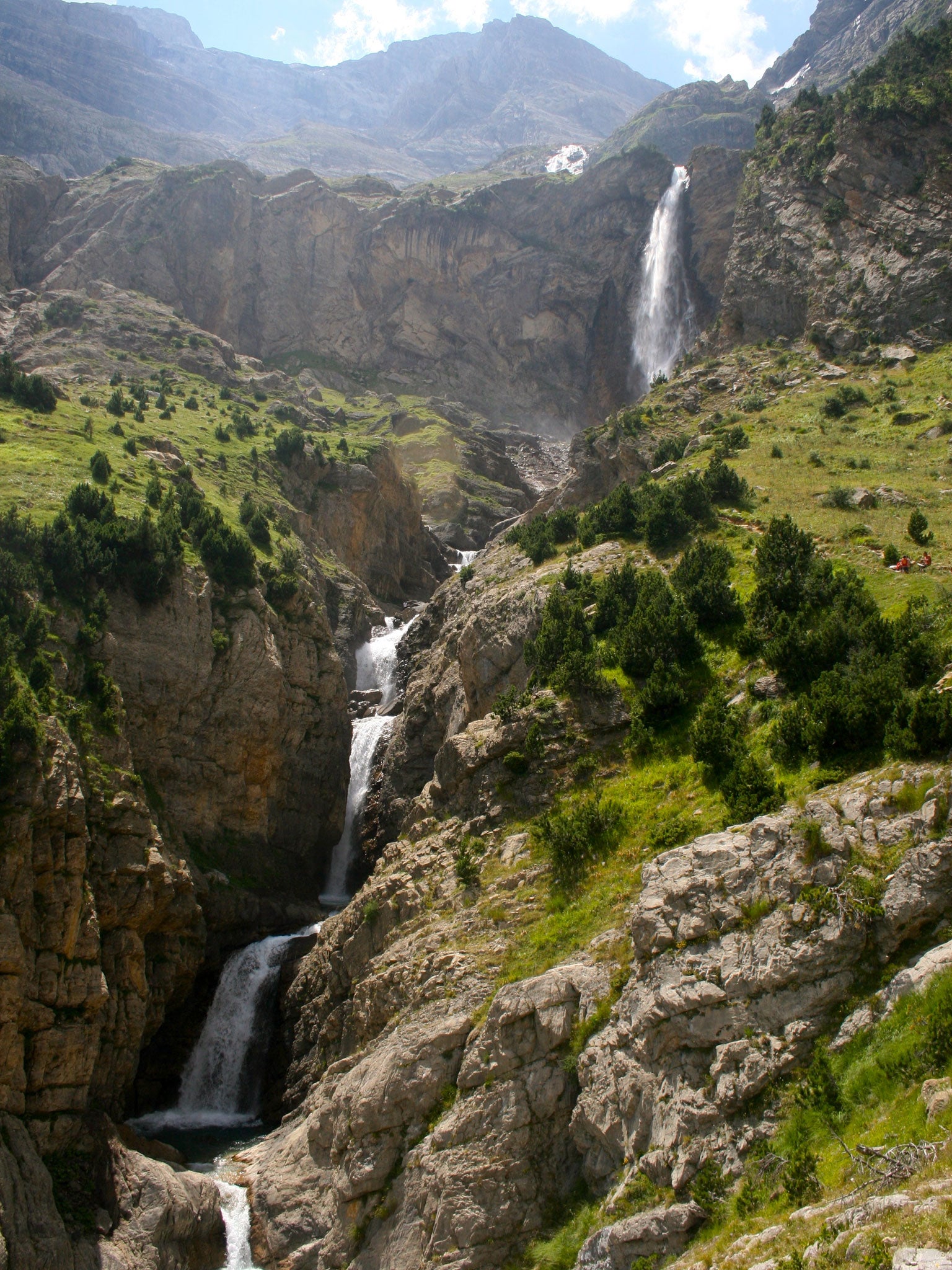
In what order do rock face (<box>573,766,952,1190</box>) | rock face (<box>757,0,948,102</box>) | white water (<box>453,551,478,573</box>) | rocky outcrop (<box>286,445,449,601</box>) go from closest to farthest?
rock face (<box>573,766,952,1190</box>)
rocky outcrop (<box>286,445,449,601</box>)
white water (<box>453,551,478,573</box>)
rock face (<box>757,0,948,102</box>)

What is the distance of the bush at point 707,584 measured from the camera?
90.8 ft

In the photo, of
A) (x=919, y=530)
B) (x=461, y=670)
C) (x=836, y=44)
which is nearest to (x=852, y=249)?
(x=919, y=530)

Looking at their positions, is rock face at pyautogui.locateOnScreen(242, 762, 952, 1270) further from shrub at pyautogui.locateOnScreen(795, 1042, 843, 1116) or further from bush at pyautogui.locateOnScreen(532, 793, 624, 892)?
bush at pyautogui.locateOnScreen(532, 793, 624, 892)

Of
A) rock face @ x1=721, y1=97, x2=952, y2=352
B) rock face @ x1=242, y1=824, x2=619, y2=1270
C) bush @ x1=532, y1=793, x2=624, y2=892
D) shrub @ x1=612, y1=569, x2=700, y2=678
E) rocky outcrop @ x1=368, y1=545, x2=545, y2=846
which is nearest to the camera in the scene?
rock face @ x1=242, y1=824, x2=619, y2=1270

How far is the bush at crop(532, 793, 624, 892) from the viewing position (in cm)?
2130

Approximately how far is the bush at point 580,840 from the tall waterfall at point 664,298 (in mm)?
80053

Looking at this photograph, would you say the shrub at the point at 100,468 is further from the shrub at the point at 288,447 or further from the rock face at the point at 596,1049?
the rock face at the point at 596,1049

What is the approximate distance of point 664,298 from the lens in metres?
100

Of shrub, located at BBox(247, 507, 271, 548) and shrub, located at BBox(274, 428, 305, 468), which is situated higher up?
shrub, located at BBox(274, 428, 305, 468)

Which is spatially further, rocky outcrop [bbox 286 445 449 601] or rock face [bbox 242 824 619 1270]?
rocky outcrop [bbox 286 445 449 601]

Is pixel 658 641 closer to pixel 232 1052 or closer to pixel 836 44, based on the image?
pixel 232 1052

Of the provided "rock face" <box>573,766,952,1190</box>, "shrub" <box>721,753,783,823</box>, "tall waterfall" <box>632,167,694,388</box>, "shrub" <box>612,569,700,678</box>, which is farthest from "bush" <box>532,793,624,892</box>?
"tall waterfall" <box>632,167,694,388</box>

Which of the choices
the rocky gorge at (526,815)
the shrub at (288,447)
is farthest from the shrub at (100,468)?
the shrub at (288,447)

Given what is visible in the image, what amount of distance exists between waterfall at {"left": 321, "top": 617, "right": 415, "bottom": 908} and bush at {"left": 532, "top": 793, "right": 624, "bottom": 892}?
25.8 metres
